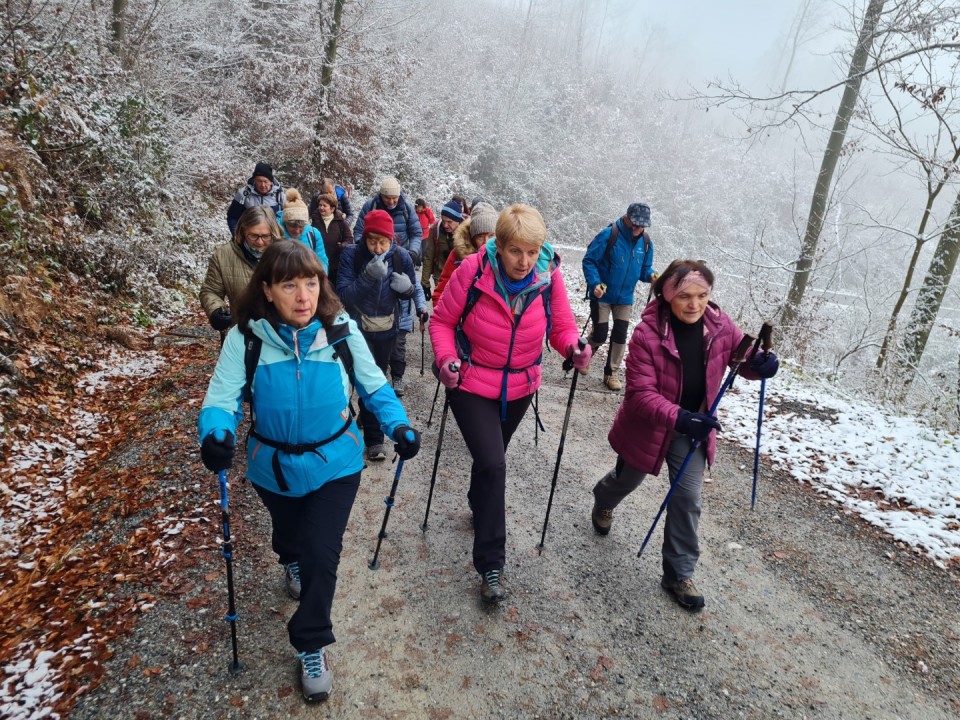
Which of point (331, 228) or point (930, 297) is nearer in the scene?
point (331, 228)

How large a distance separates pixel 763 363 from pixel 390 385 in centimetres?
280

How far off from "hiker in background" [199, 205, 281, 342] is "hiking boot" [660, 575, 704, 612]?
4.45 metres

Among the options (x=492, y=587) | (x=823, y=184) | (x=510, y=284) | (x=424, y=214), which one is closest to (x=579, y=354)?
(x=510, y=284)

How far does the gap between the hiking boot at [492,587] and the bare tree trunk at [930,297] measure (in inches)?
357

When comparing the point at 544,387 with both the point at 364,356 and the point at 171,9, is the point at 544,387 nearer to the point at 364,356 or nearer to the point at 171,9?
the point at 364,356

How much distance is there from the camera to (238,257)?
5.03m

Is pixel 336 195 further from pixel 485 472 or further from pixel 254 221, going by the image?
pixel 485 472

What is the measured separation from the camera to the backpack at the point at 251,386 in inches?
110

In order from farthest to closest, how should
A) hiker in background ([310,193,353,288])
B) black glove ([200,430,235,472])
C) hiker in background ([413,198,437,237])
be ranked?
1. hiker in background ([413,198,437,237])
2. hiker in background ([310,193,353,288])
3. black glove ([200,430,235,472])

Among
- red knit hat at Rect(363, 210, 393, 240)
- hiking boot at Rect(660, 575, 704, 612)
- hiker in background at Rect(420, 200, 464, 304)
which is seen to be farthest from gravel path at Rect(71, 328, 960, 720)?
hiker in background at Rect(420, 200, 464, 304)

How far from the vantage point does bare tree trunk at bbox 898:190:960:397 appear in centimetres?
928

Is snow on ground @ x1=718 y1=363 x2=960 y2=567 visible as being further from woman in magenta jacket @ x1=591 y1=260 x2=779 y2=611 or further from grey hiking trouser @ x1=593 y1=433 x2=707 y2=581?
woman in magenta jacket @ x1=591 y1=260 x2=779 y2=611

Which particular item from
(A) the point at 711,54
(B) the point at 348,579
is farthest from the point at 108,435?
(A) the point at 711,54

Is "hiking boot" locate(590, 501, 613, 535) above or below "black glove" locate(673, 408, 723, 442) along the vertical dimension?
below
